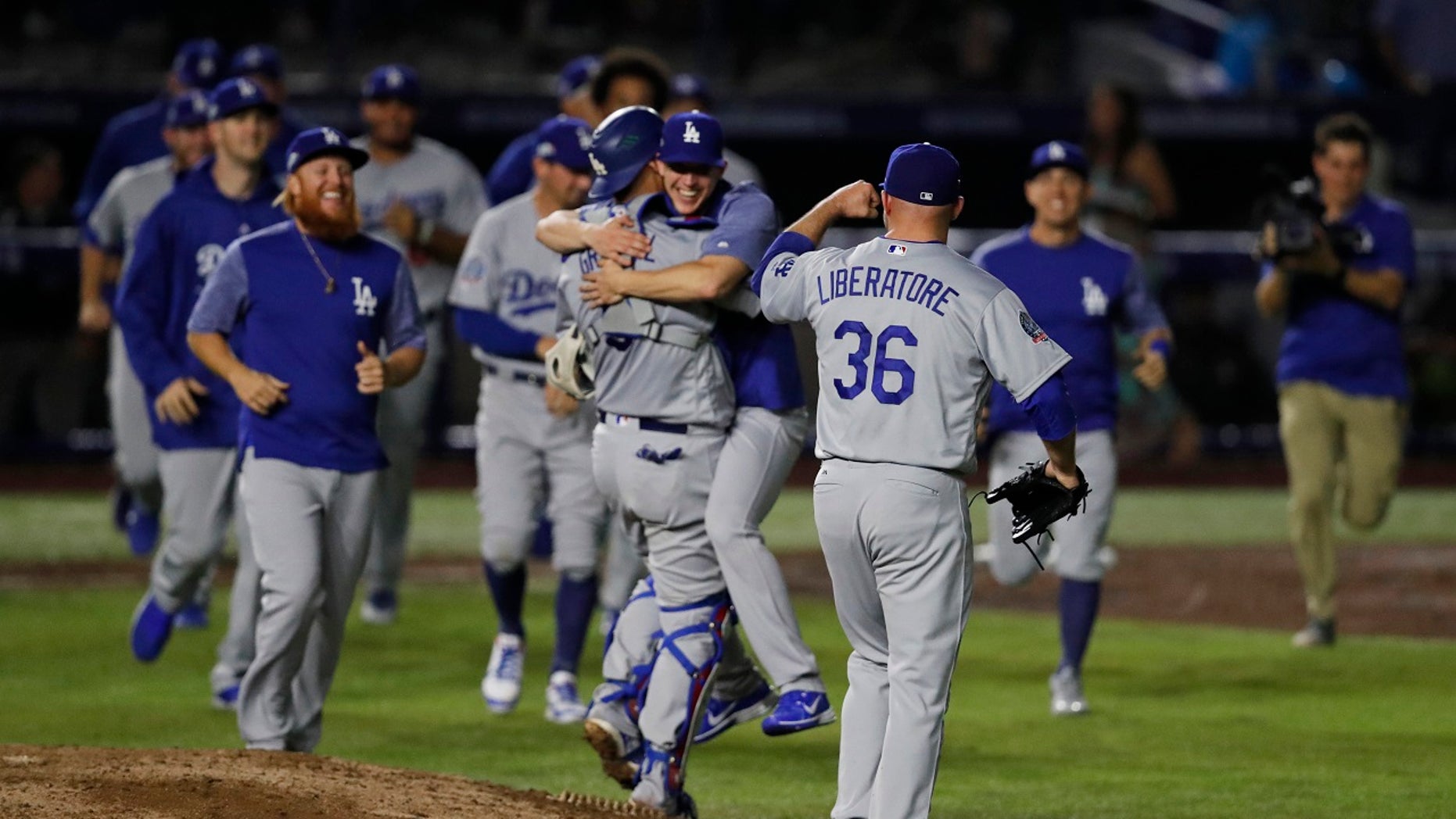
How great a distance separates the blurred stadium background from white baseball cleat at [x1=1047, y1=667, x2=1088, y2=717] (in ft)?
22.0

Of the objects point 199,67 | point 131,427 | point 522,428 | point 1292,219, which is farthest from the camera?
point 199,67

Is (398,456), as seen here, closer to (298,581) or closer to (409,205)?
(409,205)

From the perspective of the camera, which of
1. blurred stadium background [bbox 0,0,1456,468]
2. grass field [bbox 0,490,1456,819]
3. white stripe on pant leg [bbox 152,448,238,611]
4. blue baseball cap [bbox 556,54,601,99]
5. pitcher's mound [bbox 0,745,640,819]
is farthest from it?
blurred stadium background [bbox 0,0,1456,468]

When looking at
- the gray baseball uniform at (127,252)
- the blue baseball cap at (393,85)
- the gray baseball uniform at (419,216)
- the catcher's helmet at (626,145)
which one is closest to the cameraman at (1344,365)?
the gray baseball uniform at (419,216)

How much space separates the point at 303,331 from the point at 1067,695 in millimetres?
3271

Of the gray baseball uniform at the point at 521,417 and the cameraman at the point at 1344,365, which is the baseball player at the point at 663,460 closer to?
the gray baseball uniform at the point at 521,417

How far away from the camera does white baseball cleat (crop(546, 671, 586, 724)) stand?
7785 mm

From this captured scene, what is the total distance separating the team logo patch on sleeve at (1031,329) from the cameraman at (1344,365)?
15.4 feet

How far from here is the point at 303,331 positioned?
658cm

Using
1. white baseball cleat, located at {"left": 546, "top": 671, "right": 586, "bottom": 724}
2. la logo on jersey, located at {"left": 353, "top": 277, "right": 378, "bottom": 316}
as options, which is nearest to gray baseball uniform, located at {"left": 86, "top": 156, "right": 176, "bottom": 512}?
white baseball cleat, located at {"left": 546, "top": 671, "right": 586, "bottom": 724}

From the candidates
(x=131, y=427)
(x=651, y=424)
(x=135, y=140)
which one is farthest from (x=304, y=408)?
(x=135, y=140)

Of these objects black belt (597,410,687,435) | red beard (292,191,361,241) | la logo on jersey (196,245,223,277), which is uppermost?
red beard (292,191,361,241)

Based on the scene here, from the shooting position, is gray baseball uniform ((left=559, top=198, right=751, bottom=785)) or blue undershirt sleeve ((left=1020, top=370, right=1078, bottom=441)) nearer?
blue undershirt sleeve ((left=1020, top=370, right=1078, bottom=441))

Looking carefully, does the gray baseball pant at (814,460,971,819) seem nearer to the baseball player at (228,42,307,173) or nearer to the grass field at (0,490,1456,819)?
the grass field at (0,490,1456,819)
